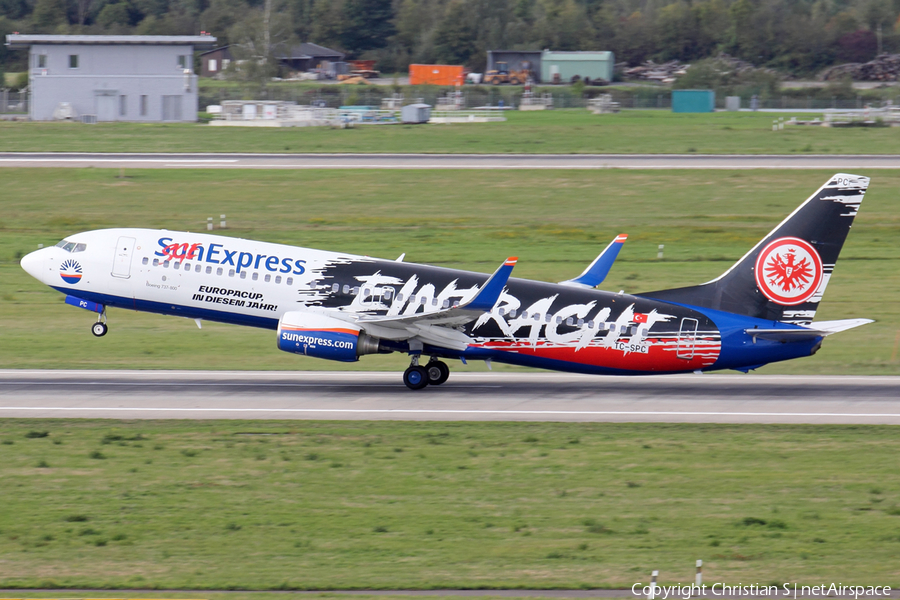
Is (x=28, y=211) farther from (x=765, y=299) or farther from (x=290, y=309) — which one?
(x=765, y=299)

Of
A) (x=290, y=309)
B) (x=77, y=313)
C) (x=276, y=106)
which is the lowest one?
(x=77, y=313)

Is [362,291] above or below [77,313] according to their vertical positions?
above

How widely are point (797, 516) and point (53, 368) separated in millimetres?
28974

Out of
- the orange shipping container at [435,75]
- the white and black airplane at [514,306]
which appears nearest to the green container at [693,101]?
the orange shipping container at [435,75]

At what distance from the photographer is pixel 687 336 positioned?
35875 mm

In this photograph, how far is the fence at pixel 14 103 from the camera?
133 metres

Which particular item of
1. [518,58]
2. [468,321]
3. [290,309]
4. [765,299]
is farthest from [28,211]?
[518,58]

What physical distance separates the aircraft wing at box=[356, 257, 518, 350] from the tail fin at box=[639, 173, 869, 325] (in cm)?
756

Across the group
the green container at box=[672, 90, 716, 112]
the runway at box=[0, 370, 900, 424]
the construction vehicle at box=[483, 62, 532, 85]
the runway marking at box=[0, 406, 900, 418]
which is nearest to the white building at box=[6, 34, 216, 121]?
the green container at box=[672, 90, 716, 112]

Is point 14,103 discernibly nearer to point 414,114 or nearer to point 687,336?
point 414,114

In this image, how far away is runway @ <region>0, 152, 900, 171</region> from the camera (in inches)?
3337

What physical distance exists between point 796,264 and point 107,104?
10264cm

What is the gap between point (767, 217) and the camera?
236 feet

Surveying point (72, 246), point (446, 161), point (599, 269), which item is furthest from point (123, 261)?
point (446, 161)
